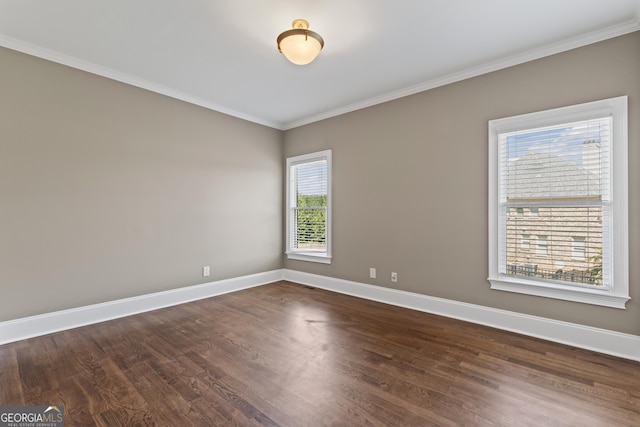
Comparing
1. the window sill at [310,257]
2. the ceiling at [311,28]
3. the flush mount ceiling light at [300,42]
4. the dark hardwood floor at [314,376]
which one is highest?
the ceiling at [311,28]

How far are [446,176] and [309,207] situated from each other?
233cm

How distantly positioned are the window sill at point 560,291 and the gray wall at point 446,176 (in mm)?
62

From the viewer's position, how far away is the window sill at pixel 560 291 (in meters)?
2.52

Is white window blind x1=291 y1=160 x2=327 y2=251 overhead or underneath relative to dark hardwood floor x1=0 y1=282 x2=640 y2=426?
overhead

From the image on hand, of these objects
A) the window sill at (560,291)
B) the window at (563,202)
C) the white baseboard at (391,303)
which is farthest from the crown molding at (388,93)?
the white baseboard at (391,303)

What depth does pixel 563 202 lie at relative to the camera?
277cm

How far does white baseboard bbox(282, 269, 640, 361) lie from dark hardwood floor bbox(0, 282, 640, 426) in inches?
4.6

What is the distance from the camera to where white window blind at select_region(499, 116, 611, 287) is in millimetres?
2619

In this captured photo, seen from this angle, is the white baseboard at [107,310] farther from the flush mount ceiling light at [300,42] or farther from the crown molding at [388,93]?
the flush mount ceiling light at [300,42]

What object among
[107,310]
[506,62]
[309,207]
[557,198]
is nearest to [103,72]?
[107,310]

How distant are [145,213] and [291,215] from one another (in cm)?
238

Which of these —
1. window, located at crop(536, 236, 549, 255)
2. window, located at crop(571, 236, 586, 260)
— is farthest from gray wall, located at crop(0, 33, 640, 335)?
window, located at crop(536, 236, 549, 255)

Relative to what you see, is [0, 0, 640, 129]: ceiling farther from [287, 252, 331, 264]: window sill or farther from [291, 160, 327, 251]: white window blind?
[287, 252, 331, 264]: window sill

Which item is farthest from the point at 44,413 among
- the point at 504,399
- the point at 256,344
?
the point at 504,399
